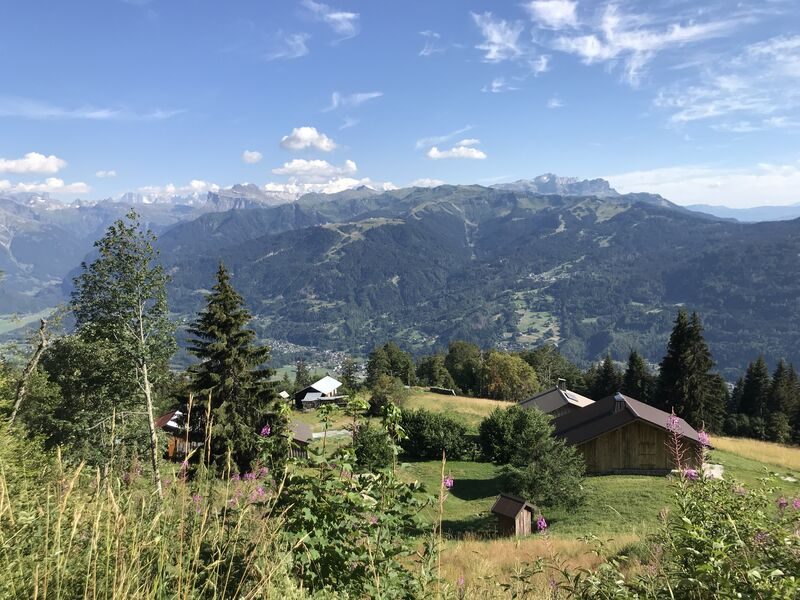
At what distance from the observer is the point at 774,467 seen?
3203 cm

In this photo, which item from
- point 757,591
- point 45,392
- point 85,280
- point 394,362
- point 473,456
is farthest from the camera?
point 394,362

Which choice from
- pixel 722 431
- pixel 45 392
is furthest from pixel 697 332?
pixel 45 392

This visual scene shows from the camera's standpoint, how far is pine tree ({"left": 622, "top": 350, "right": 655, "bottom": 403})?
6962 cm

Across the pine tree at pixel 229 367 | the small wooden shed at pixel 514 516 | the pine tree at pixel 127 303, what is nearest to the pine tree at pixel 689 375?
the small wooden shed at pixel 514 516

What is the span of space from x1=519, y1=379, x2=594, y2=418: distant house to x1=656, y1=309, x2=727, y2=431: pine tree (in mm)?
9310

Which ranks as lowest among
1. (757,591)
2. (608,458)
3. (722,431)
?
(722,431)

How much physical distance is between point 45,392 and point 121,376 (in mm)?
6849

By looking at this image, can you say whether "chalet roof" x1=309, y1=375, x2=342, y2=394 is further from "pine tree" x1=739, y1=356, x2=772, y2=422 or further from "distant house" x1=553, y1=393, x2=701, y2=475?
"pine tree" x1=739, y1=356, x2=772, y2=422

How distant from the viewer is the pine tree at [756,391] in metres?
65.2

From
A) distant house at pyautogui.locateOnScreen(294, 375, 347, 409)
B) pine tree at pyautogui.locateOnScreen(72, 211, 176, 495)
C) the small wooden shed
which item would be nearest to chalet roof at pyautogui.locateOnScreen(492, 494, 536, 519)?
the small wooden shed

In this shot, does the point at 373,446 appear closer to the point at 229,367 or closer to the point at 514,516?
the point at 514,516

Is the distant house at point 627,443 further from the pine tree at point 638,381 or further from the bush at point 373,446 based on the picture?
the pine tree at point 638,381

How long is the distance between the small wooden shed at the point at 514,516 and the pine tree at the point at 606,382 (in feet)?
196

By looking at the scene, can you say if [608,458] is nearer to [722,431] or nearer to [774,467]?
[774,467]
